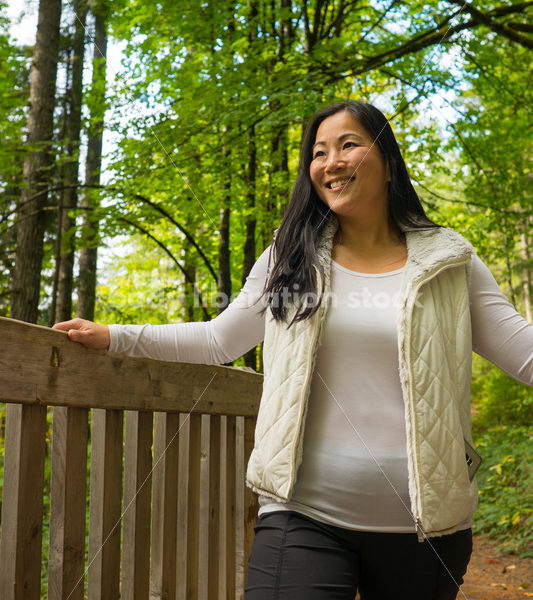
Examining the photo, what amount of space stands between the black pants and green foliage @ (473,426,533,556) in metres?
4.95

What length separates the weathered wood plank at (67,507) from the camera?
5.08 feet

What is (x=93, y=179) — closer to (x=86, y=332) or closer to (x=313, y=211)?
(x=313, y=211)

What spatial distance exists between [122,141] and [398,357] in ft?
19.5

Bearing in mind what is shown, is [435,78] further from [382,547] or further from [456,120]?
[382,547]

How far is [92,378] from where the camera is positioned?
5.30 feet

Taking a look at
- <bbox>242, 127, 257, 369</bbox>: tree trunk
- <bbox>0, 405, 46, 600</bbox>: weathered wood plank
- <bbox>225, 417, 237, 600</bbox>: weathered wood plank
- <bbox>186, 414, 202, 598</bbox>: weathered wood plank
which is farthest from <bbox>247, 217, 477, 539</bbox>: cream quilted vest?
<bbox>242, 127, 257, 369</bbox>: tree trunk

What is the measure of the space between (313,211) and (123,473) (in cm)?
104

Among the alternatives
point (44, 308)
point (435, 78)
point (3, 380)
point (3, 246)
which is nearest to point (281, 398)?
point (3, 380)

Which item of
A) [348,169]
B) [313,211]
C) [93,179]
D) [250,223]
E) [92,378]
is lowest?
[92,378]

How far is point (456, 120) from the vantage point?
743cm

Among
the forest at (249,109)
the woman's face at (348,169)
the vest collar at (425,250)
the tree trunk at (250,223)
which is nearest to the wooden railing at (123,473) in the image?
the vest collar at (425,250)

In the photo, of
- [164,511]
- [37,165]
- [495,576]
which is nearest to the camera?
[164,511]

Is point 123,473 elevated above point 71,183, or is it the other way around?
point 71,183

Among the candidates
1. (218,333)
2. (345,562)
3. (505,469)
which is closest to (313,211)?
(218,333)
